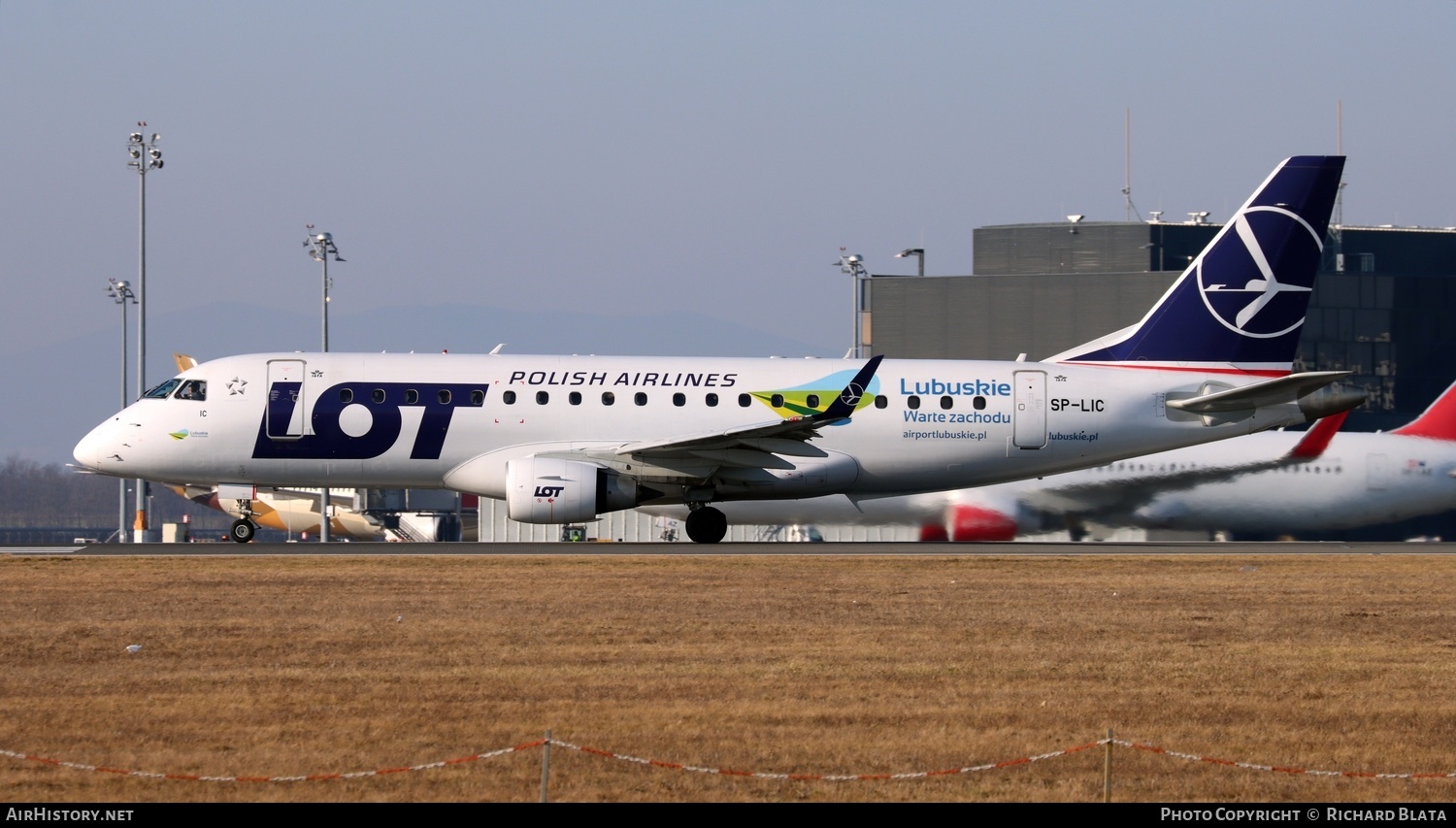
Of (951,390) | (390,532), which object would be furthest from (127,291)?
(951,390)

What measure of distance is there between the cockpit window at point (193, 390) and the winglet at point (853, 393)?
39.0ft

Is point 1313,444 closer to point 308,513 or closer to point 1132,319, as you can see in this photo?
point 1132,319

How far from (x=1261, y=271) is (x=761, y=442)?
436 inches

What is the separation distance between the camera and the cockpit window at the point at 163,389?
3177 cm

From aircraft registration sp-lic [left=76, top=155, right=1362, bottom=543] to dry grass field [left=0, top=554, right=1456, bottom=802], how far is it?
6283 millimetres

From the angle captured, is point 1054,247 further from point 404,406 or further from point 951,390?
point 404,406

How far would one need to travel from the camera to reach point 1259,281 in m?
33.3

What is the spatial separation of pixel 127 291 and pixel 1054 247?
3828 centimetres

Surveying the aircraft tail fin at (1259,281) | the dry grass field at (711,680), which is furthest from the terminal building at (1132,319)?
the dry grass field at (711,680)

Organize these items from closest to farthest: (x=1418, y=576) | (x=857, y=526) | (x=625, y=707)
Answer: (x=625, y=707) < (x=1418, y=576) < (x=857, y=526)

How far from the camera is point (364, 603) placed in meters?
20.8

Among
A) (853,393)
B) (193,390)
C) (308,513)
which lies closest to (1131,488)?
(853,393)

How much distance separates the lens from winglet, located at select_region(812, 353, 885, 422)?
3122cm

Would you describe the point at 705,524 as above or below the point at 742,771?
above
